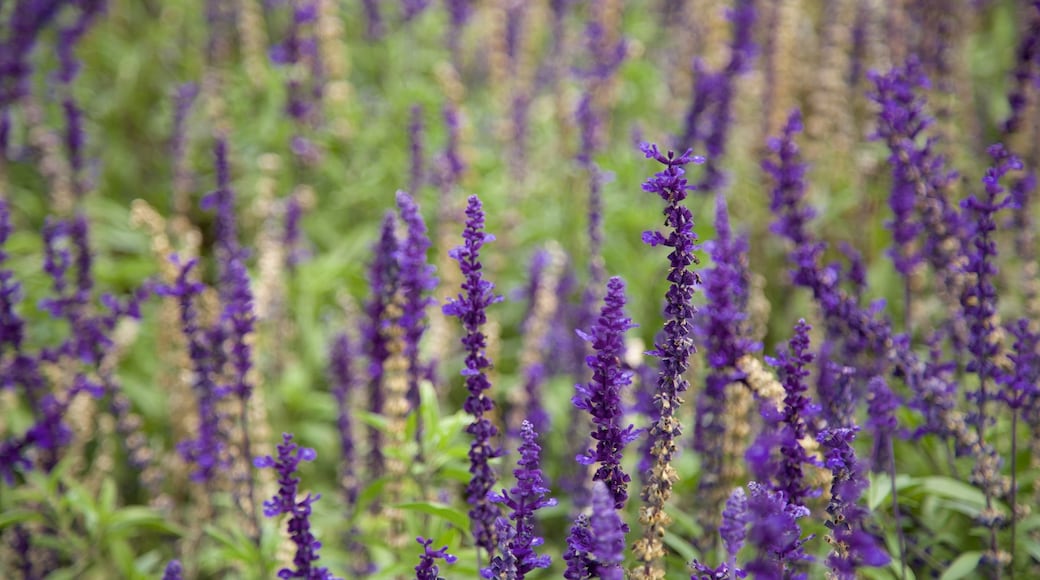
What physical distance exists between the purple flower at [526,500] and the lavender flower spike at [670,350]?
307mm

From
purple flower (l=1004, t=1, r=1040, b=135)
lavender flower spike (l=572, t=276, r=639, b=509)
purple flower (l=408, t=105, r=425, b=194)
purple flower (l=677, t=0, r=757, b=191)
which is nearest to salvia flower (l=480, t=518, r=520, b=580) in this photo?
lavender flower spike (l=572, t=276, r=639, b=509)

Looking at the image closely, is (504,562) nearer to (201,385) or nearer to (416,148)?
(201,385)

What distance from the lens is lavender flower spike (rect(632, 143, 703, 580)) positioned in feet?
9.21

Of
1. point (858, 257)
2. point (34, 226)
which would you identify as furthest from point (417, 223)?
point (34, 226)

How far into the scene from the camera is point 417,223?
381cm

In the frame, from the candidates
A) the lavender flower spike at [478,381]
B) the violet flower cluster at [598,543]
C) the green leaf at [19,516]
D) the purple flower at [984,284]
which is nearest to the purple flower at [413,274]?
the lavender flower spike at [478,381]

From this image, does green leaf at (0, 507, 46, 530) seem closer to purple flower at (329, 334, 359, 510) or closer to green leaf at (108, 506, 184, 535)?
green leaf at (108, 506, 184, 535)

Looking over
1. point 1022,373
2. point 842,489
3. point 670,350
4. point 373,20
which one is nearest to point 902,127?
point 1022,373

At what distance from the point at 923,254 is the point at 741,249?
2.85ft

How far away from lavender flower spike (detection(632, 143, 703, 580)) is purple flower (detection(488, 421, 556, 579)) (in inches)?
12.1

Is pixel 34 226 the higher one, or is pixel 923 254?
pixel 34 226

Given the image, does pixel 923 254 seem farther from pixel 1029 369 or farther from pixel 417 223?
pixel 417 223

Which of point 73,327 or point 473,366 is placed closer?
point 473,366

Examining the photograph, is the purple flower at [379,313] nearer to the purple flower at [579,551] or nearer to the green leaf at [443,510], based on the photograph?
the green leaf at [443,510]
